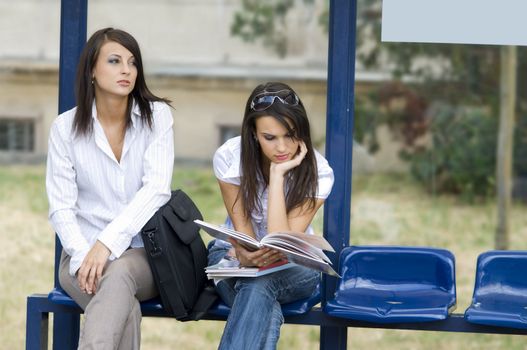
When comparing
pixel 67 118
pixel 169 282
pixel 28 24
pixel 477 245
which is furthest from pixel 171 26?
pixel 169 282

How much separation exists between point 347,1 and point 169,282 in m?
1.33

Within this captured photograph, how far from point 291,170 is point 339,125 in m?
0.38

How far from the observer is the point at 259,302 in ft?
11.1

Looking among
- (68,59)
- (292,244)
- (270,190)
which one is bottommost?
(292,244)

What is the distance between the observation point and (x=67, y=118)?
3.72 metres

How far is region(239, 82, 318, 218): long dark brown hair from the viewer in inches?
140

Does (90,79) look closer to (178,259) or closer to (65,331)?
(178,259)

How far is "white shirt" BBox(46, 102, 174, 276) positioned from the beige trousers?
15 cm

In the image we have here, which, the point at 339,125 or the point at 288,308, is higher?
the point at 339,125

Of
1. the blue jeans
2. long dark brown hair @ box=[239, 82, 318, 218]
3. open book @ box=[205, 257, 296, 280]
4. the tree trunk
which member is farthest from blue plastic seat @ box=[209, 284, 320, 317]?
the tree trunk

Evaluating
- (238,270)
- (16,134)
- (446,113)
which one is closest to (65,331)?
(238,270)

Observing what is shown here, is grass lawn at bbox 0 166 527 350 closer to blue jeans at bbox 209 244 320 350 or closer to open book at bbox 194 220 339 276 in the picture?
blue jeans at bbox 209 244 320 350

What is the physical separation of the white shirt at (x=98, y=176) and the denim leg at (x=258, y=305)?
464 mm

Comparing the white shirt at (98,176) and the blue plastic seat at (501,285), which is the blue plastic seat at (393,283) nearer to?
the blue plastic seat at (501,285)
